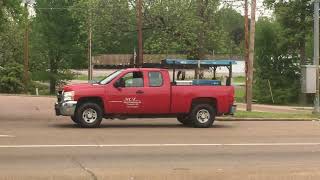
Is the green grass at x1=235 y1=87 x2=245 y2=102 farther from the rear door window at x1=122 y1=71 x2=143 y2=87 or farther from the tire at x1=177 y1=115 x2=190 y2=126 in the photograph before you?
the rear door window at x1=122 y1=71 x2=143 y2=87

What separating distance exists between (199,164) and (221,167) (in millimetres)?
521

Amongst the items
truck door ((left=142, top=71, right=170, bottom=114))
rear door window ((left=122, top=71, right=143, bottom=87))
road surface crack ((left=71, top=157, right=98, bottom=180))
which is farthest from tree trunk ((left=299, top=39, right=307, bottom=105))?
road surface crack ((left=71, top=157, right=98, bottom=180))

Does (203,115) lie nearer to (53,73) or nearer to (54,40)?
(54,40)

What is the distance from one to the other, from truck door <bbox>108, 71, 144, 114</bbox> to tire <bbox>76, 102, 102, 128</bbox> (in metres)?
0.42

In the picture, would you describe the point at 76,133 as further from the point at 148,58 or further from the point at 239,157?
the point at 148,58

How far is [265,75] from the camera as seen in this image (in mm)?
51344

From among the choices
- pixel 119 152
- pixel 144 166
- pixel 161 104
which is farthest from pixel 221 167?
pixel 161 104

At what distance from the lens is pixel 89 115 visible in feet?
62.8

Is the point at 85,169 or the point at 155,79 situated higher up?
the point at 155,79

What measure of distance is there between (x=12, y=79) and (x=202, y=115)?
38287 mm

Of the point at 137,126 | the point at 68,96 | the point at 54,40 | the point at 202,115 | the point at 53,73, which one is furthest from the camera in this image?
the point at 53,73

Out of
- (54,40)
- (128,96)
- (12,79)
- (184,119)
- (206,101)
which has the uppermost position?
(54,40)

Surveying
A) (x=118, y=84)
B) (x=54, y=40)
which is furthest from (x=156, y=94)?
(x=54, y=40)

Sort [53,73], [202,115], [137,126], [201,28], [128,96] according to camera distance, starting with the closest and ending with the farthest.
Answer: [128,96]
[202,115]
[137,126]
[201,28]
[53,73]
